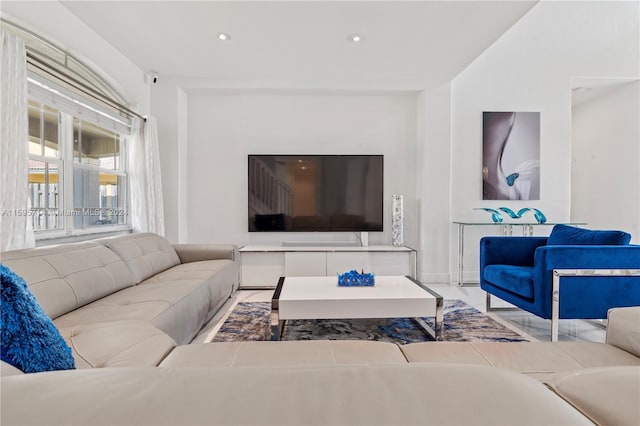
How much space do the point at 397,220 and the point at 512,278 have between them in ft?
5.58

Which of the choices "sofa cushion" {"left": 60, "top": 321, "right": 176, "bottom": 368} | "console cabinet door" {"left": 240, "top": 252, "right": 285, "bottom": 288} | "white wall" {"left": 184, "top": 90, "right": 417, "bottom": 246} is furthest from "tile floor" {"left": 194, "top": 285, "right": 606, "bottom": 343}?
"white wall" {"left": 184, "top": 90, "right": 417, "bottom": 246}

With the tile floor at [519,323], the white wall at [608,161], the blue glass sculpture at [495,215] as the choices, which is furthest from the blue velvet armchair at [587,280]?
the white wall at [608,161]

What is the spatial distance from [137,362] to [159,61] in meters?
3.34

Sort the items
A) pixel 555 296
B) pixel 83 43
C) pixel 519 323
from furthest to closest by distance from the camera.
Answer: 1. pixel 83 43
2. pixel 519 323
3. pixel 555 296

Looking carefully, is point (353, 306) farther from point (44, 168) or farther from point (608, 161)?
point (608, 161)

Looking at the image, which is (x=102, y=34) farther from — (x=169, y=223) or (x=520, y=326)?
(x=520, y=326)

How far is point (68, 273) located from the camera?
183 centimetres

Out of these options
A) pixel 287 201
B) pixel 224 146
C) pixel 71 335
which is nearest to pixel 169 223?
pixel 224 146

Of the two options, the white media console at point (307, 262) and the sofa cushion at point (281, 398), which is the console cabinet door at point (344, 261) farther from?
the sofa cushion at point (281, 398)

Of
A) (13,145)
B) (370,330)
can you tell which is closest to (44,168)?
(13,145)

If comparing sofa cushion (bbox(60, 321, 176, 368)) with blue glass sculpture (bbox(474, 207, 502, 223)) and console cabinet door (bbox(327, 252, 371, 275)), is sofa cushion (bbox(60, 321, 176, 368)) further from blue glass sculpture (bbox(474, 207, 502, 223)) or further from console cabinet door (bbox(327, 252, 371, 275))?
blue glass sculpture (bbox(474, 207, 502, 223))

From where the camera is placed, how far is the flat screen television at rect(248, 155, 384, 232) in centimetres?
412

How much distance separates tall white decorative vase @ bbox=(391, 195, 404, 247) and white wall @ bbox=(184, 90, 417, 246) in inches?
8.3

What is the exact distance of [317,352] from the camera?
4.12ft
